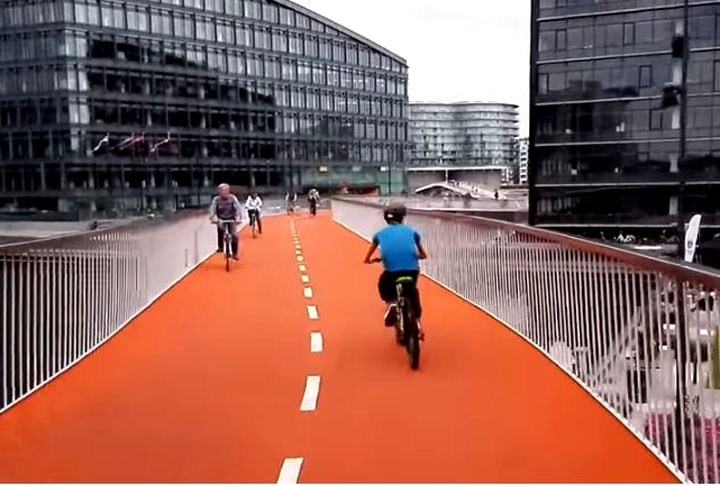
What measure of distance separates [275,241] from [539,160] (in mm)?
36213

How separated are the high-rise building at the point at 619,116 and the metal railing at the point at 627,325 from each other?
4494 cm

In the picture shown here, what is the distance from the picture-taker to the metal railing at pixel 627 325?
458cm

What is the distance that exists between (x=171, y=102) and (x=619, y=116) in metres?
48.4

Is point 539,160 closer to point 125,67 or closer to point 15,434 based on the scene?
point 125,67

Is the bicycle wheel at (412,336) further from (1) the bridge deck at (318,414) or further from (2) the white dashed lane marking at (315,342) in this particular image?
(2) the white dashed lane marking at (315,342)

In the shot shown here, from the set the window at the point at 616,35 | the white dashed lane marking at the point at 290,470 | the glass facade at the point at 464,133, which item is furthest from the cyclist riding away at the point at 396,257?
the glass facade at the point at 464,133

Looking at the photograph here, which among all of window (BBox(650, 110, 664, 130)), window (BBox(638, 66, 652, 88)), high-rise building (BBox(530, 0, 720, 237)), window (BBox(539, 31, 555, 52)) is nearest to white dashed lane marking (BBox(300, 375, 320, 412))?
high-rise building (BBox(530, 0, 720, 237))

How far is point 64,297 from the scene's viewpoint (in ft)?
27.0

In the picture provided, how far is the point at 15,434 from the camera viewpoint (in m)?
5.90

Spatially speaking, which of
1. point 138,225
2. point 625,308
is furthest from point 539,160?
point 625,308

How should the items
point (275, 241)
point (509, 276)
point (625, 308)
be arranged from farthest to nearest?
point (275, 241)
point (509, 276)
point (625, 308)

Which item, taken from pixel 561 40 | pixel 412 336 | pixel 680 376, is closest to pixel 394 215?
pixel 412 336

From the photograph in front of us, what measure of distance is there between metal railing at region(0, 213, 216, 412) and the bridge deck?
0.23 metres

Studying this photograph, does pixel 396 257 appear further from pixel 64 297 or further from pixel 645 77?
pixel 645 77
